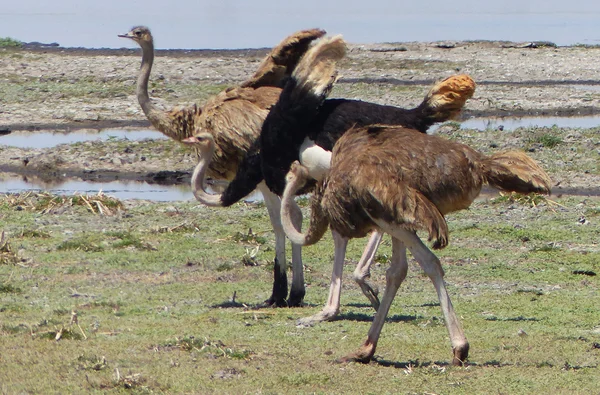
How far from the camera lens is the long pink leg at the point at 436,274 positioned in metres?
6.78

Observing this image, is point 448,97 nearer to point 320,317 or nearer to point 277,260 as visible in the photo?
point 320,317

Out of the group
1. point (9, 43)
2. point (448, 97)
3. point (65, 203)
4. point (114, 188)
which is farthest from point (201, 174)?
point (9, 43)

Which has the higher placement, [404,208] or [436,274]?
[404,208]

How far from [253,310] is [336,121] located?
→ 1.60 m

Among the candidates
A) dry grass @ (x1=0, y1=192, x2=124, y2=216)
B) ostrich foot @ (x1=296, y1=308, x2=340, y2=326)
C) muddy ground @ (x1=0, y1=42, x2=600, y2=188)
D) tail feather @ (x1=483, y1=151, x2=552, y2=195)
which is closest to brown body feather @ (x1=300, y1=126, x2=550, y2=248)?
tail feather @ (x1=483, y1=151, x2=552, y2=195)

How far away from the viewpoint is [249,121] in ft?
31.3

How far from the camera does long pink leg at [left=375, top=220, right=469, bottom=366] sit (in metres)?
6.78

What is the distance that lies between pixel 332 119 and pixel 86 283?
8.71 feet

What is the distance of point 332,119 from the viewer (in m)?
8.77

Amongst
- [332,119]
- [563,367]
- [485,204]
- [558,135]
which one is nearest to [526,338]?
[563,367]

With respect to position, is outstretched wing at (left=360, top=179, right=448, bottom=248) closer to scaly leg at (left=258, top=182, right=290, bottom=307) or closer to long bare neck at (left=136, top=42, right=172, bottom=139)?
scaly leg at (left=258, top=182, right=290, bottom=307)

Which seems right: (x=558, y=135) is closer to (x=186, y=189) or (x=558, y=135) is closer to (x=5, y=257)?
(x=186, y=189)

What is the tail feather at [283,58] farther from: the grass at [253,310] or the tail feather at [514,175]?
the tail feather at [514,175]

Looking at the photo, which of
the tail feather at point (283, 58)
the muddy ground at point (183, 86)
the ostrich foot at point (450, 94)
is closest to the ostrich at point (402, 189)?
the ostrich foot at point (450, 94)
